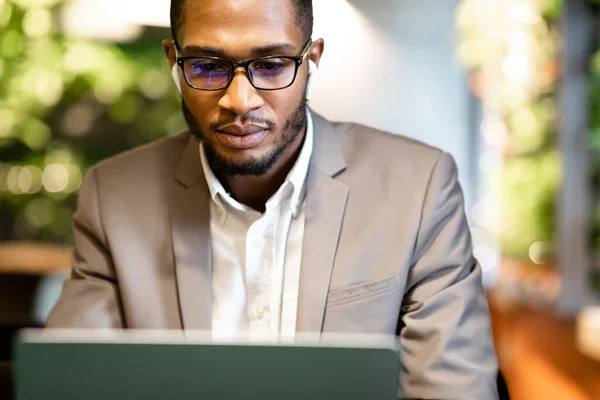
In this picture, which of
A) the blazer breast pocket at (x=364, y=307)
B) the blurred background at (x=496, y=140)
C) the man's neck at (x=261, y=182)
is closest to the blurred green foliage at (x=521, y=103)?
the blurred background at (x=496, y=140)

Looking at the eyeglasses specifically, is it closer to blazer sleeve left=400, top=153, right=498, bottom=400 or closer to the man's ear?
the man's ear

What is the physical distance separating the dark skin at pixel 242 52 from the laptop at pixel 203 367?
60 centimetres

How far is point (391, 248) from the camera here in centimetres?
167

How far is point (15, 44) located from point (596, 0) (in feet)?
10.7

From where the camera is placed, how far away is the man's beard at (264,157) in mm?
1600

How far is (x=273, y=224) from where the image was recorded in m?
1.73

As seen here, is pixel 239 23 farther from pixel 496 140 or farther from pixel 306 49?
pixel 496 140

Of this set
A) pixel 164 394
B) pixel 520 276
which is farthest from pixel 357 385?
pixel 520 276

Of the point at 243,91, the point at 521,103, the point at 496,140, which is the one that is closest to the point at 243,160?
the point at 243,91

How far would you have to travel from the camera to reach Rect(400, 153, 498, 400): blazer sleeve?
5.03 feet

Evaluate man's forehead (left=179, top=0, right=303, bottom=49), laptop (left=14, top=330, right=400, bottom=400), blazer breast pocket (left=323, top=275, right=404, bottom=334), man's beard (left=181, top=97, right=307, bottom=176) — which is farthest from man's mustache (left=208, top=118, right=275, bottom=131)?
laptop (left=14, top=330, right=400, bottom=400)

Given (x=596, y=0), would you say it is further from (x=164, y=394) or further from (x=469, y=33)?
(x=164, y=394)

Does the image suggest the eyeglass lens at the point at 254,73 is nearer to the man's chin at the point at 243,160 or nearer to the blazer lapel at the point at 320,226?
the man's chin at the point at 243,160

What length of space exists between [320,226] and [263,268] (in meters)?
0.15
